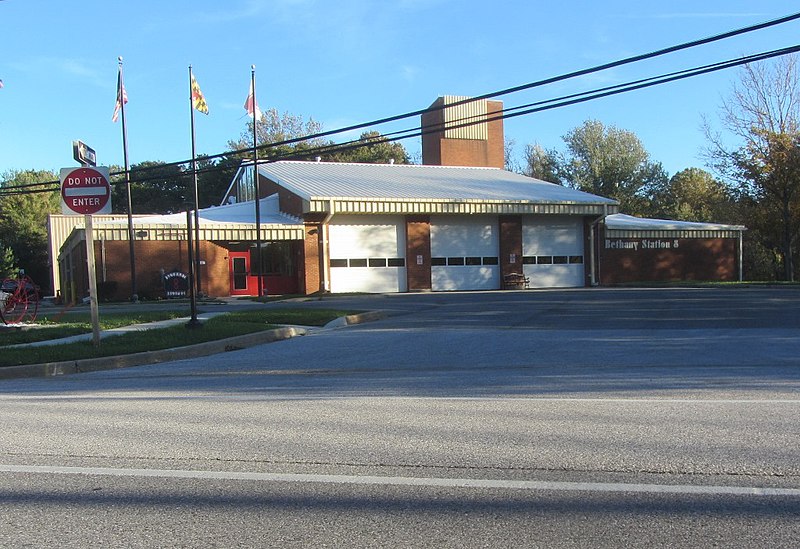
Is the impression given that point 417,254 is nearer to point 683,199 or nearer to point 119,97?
point 119,97

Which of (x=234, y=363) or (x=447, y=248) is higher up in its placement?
(x=447, y=248)

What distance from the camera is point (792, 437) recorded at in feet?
19.5

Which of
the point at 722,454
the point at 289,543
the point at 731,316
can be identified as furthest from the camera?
the point at 731,316

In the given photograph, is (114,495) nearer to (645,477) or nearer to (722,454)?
(645,477)

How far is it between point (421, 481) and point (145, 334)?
1101cm

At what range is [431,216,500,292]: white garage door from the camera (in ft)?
120

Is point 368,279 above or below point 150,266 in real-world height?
below

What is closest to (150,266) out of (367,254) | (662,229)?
(367,254)

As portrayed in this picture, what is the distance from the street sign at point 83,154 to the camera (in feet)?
39.8

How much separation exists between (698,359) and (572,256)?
28.3m

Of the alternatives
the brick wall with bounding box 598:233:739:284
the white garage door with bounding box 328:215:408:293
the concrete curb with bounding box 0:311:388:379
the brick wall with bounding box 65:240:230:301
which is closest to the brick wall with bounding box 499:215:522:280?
the brick wall with bounding box 598:233:739:284

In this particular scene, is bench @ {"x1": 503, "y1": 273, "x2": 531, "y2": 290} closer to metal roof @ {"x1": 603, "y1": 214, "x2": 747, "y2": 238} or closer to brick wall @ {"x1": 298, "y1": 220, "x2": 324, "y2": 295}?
metal roof @ {"x1": 603, "y1": 214, "x2": 747, "y2": 238}

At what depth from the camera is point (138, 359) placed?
12.2 meters

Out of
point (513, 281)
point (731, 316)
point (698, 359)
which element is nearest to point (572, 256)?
point (513, 281)
